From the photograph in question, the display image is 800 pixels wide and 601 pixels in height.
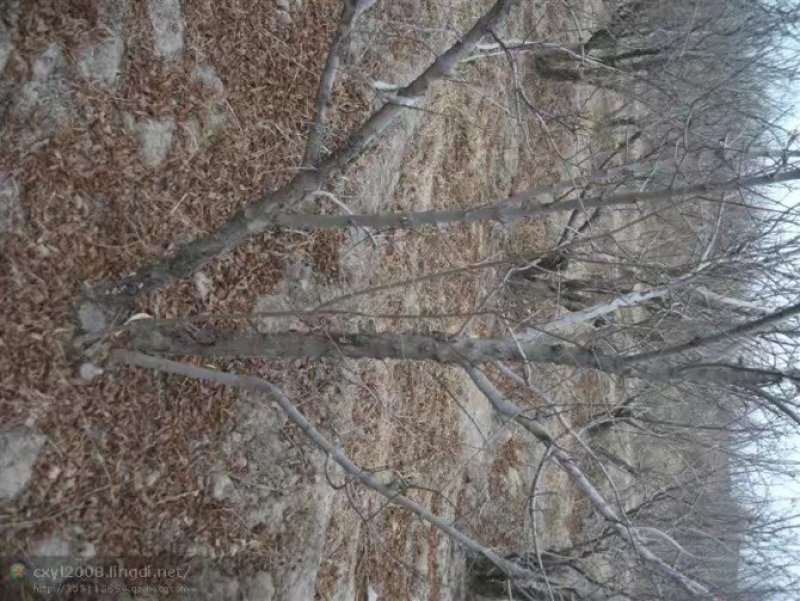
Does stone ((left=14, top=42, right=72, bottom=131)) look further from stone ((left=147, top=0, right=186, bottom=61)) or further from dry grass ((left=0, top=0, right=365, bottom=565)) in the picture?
stone ((left=147, top=0, right=186, bottom=61))

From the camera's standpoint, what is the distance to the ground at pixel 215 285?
2.93m

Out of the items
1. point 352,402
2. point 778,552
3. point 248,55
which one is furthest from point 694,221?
point 248,55

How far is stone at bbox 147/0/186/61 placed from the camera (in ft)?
11.4

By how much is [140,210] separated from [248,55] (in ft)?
4.24

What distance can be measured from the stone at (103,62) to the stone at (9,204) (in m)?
0.64

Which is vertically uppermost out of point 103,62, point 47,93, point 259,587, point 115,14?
point 115,14

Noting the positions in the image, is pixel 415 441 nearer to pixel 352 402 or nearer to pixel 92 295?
pixel 352 402

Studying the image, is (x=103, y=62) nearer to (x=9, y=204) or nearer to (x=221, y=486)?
(x=9, y=204)

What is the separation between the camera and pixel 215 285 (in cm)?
373

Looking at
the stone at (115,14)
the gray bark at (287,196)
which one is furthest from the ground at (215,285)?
the gray bark at (287,196)

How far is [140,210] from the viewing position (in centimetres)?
334

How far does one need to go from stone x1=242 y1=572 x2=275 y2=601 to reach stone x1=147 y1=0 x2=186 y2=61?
2903 millimetres

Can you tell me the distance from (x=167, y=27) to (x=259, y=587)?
3.13 metres

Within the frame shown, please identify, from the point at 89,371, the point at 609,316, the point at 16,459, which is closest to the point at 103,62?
the point at 89,371
